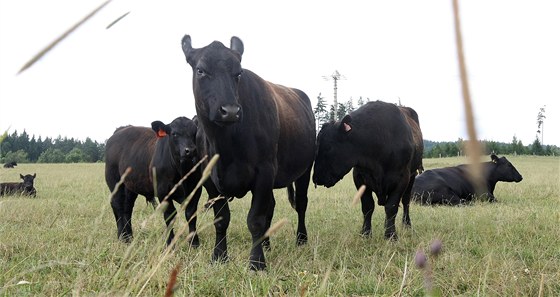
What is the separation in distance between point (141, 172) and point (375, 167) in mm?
3199

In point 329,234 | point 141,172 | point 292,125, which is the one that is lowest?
point 329,234

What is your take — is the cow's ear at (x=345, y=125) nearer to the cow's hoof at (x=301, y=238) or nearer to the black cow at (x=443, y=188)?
the cow's hoof at (x=301, y=238)

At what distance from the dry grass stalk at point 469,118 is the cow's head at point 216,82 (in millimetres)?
3601

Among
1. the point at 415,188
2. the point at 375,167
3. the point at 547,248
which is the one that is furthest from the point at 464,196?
the point at 547,248

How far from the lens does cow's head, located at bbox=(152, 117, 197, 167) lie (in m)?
6.03

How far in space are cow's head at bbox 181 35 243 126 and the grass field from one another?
953mm

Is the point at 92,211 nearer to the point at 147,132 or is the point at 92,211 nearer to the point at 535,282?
the point at 147,132

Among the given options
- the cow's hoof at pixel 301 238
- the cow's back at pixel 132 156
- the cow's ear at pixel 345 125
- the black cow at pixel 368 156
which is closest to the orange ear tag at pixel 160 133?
the cow's back at pixel 132 156

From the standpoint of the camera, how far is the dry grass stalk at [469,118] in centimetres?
25

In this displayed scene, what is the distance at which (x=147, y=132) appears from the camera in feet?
25.7

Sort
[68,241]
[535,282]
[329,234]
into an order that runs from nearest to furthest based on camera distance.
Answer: [535,282] < [68,241] < [329,234]

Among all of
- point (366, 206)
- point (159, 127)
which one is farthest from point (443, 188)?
point (159, 127)

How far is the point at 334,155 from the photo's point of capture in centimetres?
653

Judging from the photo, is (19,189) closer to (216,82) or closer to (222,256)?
(222,256)
